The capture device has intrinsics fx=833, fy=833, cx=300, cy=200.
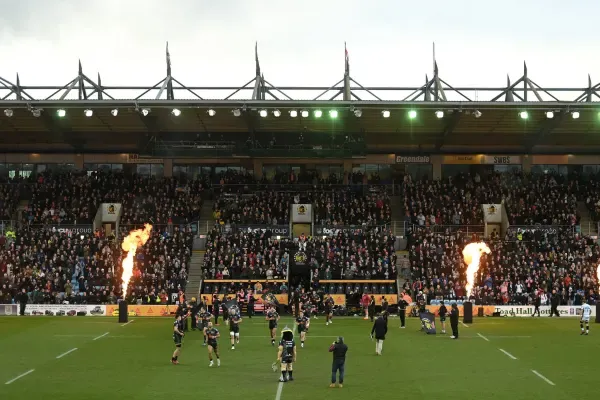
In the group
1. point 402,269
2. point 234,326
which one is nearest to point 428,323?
point 234,326

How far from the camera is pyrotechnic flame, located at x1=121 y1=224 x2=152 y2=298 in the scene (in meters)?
52.2

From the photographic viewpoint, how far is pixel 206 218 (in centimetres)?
6244

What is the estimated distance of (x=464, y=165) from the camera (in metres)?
65.9

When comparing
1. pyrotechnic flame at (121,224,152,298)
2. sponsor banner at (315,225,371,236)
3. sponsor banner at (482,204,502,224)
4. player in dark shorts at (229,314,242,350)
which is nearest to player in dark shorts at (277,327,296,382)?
player in dark shorts at (229,314,242,350)

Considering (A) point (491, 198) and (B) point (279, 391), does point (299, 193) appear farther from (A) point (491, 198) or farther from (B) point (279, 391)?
(B) point (279, 391)

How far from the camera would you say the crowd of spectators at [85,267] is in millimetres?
51281

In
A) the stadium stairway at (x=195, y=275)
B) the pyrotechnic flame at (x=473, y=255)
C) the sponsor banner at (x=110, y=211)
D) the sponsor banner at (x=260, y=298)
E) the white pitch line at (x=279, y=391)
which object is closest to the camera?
the white pitch line at (x=279, y=391)

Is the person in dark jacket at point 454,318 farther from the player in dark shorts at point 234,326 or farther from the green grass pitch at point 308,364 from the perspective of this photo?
the player in dark shorts at point 234,326

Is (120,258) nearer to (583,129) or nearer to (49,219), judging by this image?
(49,219)

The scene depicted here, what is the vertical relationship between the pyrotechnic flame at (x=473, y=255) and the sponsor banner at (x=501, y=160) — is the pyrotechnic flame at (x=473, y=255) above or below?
below

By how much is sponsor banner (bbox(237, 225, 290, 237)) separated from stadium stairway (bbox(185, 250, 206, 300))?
3.51 metres

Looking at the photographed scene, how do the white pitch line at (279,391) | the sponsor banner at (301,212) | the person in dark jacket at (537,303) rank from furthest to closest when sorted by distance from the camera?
the sponsor banner at (301,212) < the person in dark jacket at (537,303) < the white pitch line at (279,391)

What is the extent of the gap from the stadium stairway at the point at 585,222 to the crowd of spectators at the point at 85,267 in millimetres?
28338

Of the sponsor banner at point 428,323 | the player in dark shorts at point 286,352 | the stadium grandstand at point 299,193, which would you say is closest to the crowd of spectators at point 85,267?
the stadium grandstand at point 299,193
